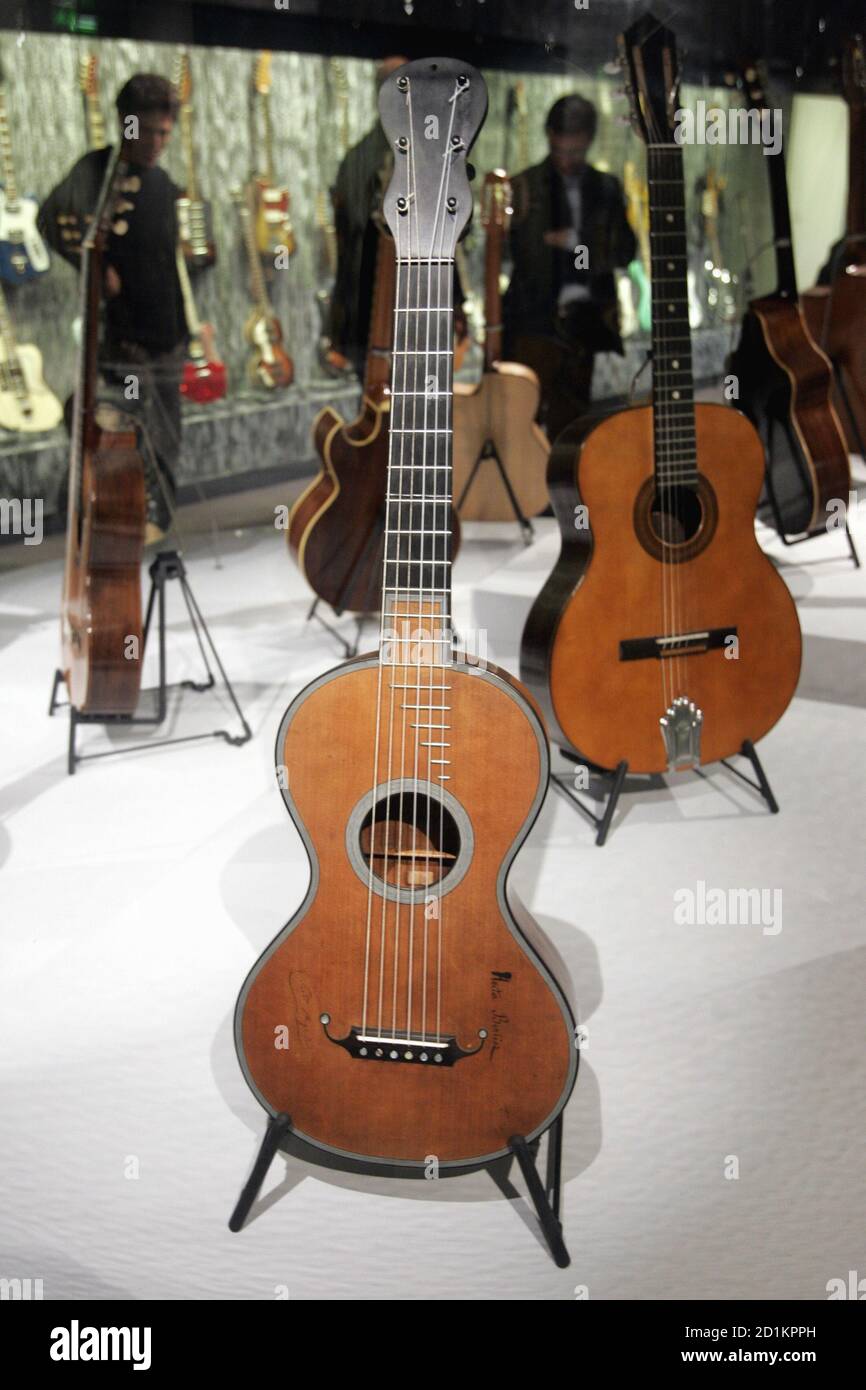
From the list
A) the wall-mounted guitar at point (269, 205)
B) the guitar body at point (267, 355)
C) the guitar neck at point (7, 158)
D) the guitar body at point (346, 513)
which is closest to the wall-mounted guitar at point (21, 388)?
the guitar neck at point (7, 158)

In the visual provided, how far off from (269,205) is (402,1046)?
4.86 metres

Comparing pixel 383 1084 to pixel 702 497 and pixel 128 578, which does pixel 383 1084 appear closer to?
pixel 702 497

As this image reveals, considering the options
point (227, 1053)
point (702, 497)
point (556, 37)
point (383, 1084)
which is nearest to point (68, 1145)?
point (227, 1053)

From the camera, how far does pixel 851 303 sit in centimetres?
535

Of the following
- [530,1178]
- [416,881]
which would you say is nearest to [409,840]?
[416,881]

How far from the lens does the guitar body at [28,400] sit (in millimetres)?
5047

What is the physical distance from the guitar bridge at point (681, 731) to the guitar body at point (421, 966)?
124 centimetres

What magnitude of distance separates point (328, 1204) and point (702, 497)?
171cm

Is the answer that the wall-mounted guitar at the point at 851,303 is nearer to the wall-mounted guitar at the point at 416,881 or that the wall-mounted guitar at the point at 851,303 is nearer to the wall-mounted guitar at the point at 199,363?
the wall-mounted guitar at the point at 199,363

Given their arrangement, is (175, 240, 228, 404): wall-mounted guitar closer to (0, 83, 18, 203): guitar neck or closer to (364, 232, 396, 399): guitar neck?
(0, 83, 18, 203): guitar neck

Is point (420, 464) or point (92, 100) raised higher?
point (92, 100)

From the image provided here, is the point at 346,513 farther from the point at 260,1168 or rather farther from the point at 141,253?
the point at 260,1168

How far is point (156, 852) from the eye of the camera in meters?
3.01

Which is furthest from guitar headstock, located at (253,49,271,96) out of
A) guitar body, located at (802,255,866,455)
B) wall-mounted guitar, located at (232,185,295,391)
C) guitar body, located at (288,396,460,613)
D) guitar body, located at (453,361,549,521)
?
guitar body, located at (802,255,866,455)
